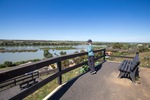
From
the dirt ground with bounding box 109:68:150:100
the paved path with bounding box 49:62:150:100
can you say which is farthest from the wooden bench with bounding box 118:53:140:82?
the paved path with bounding box 49:62:150:100

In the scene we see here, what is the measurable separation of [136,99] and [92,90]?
3.97 ft

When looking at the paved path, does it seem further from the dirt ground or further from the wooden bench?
the wooden bench

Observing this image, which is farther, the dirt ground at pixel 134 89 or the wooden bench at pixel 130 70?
the wooden bench at pixel 130 70

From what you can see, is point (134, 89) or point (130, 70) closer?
point (134, 89)

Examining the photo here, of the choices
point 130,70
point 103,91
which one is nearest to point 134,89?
point 130,70

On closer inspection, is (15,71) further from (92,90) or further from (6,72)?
(92,90)

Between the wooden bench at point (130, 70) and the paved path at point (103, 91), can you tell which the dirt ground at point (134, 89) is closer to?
the paved path at point (103, 91)

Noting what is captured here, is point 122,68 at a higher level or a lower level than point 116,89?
higher

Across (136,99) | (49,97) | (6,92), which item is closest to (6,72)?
(49,97)

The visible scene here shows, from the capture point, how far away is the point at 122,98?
3332mm

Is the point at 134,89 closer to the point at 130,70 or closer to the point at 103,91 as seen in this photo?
the point at 130,70

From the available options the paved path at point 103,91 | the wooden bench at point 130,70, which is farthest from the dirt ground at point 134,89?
the wooden bench at point 130,70

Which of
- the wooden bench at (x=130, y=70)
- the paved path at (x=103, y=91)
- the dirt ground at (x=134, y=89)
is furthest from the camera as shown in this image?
the wooden bench at (x=130, y=70)

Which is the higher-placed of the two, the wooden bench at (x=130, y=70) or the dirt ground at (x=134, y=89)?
the wooden bench at (x=130, y=70)
